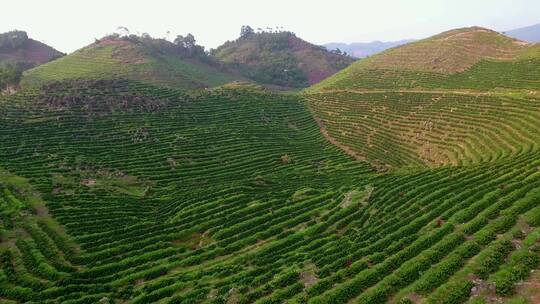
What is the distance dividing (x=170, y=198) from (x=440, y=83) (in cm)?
6189

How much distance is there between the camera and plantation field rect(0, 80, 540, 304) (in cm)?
2445

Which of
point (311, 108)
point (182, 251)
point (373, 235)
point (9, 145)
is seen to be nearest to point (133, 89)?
point (9, 145)

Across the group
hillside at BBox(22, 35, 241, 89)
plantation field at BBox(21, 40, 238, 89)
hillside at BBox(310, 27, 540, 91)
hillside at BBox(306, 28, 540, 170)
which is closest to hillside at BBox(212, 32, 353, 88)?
hillside at BBox(22, 35, 241, 89)

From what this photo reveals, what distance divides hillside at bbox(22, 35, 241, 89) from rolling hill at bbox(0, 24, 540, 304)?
23333mm

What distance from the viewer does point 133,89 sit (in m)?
81.9

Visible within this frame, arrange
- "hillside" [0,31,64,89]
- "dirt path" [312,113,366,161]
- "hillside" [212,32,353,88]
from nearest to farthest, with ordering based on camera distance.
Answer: "dirt path" [312,113,366,161]
"hillside" [0,31,64,89]
"hillside" [212,32,353,88]

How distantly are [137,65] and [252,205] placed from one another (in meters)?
84.5

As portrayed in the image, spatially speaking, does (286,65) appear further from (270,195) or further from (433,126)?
(270,195)

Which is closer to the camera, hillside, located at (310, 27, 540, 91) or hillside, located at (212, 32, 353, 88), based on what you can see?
hillside, located at (310, 27, 540, 91)

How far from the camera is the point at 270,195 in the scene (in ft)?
143

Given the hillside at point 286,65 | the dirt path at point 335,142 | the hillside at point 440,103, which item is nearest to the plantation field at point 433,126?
the hillside at point 440,103

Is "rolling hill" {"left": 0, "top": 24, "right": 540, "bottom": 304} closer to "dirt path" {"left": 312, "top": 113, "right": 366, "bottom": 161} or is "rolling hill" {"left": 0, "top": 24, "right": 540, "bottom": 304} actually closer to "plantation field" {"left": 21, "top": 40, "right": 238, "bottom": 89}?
"dirt path" {"left": 312, "top": 113, "right": 366, "bottom": 161}

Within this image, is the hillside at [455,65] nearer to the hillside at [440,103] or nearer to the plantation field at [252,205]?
the hillside at [440,103]

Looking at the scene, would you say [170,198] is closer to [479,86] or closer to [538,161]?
[538,161]
